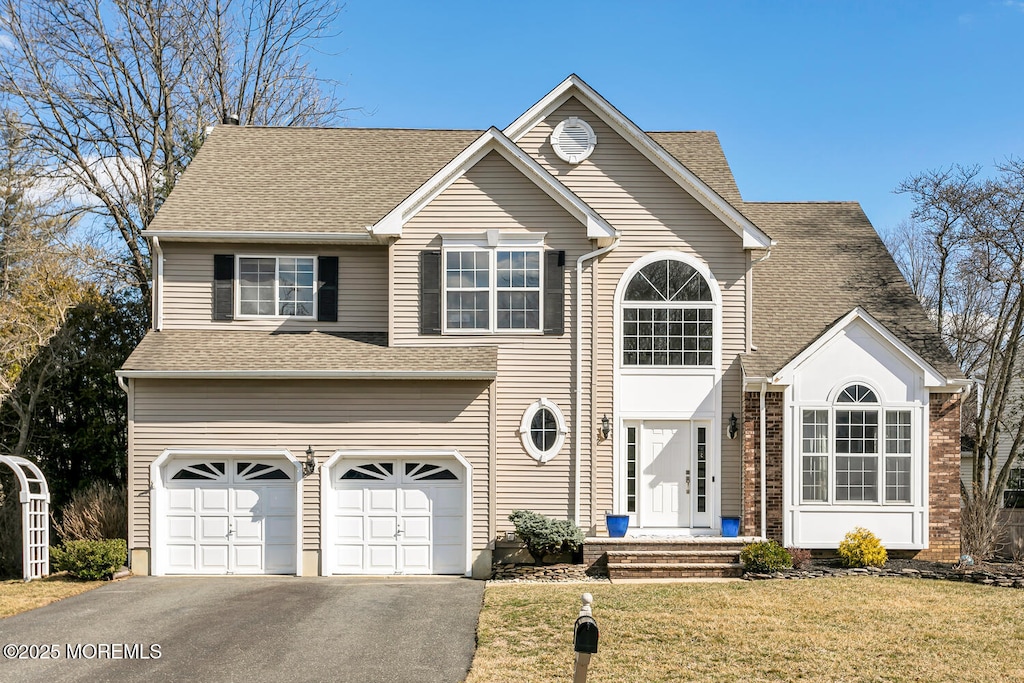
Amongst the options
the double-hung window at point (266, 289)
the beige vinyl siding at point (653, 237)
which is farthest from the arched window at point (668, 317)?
the double-hung window at point (266, 289)

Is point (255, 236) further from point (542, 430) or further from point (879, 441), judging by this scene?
point (879, 441)

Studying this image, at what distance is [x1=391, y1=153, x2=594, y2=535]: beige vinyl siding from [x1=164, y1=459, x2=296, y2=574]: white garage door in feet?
11.8

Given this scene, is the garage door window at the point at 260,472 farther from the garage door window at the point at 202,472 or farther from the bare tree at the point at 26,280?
the bare tree at the point at 26,280

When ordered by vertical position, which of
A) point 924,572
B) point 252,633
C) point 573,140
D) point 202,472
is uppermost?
point 573,140

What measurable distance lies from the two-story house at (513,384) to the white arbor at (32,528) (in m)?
1.82

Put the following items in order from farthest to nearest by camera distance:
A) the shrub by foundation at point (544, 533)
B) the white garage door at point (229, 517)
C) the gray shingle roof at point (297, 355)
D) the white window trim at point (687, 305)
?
1. the white window trim at point (687, 305)
2. the white garage door at point (229, 517)
3. the gray shingle roof at point (297, 355)
4. the shrub by foundation at point (544, 533)

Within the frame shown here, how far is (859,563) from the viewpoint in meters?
16.8

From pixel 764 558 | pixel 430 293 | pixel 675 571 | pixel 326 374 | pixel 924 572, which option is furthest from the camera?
pixel 430 293

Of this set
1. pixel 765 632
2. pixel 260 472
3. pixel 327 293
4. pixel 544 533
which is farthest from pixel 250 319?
pixel 765 632

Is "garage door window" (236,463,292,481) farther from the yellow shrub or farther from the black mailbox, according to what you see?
the black mailbox

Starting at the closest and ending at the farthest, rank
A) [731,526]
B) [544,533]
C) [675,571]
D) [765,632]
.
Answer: [765,632] < [675,571] < [544,533] < [731,526]

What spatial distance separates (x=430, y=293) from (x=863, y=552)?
901 centimetres

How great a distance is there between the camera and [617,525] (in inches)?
679

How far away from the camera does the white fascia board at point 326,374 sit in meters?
16.9
